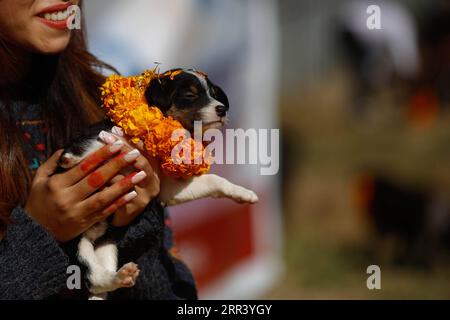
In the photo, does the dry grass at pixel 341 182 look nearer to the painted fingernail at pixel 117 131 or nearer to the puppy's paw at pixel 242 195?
the puppy's paw at pixel 242 195

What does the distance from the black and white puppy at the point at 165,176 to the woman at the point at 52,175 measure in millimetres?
30

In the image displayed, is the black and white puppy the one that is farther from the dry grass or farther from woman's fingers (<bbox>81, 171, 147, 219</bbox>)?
the dry grass

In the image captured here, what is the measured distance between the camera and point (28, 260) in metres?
1.44

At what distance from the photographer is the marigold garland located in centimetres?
136

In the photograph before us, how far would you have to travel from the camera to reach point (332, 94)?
9.34m

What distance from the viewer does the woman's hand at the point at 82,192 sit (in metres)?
1.40

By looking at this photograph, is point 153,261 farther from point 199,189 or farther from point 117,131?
point 117,131

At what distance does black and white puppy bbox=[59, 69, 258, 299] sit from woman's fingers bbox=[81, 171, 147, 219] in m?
0.06
